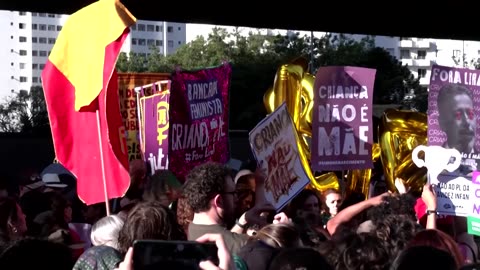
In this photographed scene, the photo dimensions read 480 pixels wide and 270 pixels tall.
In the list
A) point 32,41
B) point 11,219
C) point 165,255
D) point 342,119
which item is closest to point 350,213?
point 11,219

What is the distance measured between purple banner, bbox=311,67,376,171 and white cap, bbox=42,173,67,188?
313cm

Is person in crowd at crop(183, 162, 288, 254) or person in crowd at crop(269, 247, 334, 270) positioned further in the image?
person in crowd at crop(183, 162, 288, 254)

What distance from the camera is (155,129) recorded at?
9641 mm

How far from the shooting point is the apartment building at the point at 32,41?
13188 cm

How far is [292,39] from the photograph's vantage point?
5634 cm

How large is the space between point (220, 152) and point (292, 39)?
47.3m

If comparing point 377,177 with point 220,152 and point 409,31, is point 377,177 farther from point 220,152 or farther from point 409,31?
point 409,31

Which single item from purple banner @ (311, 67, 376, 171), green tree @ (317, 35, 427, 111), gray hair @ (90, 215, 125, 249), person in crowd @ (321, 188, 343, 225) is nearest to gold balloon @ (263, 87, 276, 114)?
purple banner @ (311, 67, 376, 171)

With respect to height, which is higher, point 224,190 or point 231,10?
point 231,10

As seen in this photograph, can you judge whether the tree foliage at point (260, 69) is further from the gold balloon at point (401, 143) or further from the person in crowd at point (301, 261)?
the person in crowd at point (301, 261)

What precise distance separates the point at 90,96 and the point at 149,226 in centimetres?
242

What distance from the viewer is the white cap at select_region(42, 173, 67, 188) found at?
435 inches

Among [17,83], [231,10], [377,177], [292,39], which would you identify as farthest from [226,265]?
[17,83]

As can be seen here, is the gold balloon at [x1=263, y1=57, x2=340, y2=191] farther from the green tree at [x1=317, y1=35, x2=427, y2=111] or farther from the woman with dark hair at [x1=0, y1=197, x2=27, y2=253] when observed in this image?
the green tree at [x1=317, y1=35, x2=427, y2=111]
